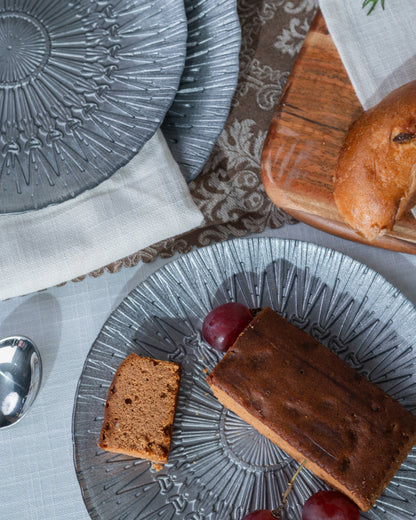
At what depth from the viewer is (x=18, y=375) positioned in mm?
815

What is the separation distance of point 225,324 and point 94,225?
0.76 feet

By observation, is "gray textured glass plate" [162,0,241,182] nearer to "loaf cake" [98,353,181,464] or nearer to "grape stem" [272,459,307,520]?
"loaf cake" [98,353,181,464]

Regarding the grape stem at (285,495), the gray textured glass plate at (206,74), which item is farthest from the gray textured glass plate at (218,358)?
the gray textured glass plate at (206,74)

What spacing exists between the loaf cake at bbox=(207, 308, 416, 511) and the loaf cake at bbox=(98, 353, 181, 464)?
73 mm

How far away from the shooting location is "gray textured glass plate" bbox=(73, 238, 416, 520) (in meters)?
0.74

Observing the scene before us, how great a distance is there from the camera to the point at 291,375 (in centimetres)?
71

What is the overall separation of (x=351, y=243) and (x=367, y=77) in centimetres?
24

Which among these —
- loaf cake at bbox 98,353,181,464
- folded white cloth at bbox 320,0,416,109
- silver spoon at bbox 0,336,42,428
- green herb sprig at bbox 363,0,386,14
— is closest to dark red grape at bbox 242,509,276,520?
loaf cake at bbox 98,353,181,464

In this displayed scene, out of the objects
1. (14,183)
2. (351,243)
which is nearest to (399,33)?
(351,243)

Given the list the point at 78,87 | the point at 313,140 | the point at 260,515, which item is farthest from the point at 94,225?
the point at 260,515

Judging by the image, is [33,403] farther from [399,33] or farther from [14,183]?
[399,33]

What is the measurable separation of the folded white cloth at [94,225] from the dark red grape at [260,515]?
38cm

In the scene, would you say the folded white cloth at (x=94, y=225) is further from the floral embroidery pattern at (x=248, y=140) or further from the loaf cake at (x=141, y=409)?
the loaf cake at (x=141, y=409)

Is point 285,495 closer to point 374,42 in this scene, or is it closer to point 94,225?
point 94,225
